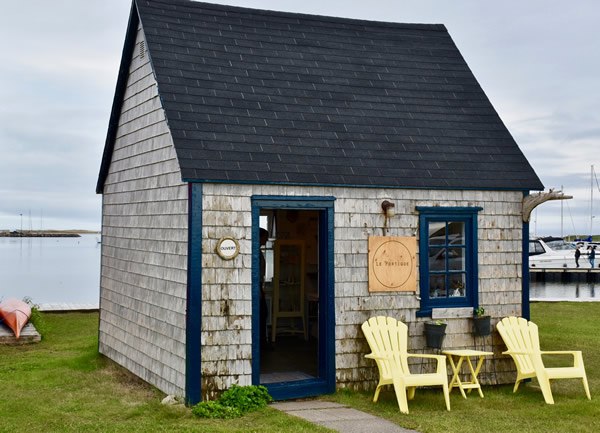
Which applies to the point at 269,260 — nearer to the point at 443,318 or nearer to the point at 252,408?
the point at 443,318

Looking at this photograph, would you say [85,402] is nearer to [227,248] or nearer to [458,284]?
[227,248]

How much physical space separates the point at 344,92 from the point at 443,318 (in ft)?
10.4

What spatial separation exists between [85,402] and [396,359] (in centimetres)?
355

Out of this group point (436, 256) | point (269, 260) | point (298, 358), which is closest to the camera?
point (436, 256)

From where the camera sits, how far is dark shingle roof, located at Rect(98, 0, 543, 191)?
8453 mm

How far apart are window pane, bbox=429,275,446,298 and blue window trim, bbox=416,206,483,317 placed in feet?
0.32

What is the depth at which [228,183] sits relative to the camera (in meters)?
7.97

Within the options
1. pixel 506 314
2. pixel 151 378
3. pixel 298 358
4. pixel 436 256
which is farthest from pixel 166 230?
pixel 506 314

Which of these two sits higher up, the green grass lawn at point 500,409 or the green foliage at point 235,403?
the green foliage at point 235,403

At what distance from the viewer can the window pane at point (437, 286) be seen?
924 cm

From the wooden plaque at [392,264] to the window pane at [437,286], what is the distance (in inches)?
14.2

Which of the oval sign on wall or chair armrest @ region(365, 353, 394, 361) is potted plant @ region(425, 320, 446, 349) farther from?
the oval sign on wall

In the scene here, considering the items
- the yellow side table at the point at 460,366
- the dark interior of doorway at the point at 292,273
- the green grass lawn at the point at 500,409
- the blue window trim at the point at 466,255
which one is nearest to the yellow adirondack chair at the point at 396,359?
the green grass lawn at the point at 500,409

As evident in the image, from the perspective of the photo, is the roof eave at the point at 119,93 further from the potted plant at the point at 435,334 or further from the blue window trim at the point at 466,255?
the potted plant at the point at 435,334
